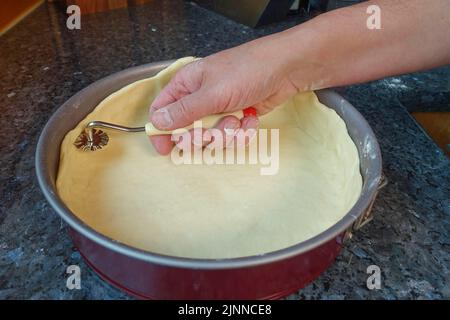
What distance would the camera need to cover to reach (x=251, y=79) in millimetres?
640

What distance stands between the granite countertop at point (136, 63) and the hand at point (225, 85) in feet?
0.79

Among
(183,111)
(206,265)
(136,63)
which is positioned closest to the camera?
(206,265)

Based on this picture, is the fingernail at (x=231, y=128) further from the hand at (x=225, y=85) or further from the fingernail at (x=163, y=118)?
the fingernail at (x=163, y=118)

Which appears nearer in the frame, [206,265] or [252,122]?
[206,265]

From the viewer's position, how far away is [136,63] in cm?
105

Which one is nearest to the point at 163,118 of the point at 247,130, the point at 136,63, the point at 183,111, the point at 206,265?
the point at 183,111

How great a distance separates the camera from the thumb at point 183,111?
0.62m

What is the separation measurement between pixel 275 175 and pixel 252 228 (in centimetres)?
13

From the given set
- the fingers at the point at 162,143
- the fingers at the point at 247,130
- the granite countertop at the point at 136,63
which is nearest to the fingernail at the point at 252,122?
the fingers at the point at 247,130

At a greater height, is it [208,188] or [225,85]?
[225,85]

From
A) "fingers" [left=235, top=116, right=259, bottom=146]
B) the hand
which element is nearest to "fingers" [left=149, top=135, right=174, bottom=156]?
the hand

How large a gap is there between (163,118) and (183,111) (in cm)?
3

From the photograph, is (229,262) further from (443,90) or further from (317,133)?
(443,90)

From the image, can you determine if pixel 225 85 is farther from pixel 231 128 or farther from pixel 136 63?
pixel 136 63
